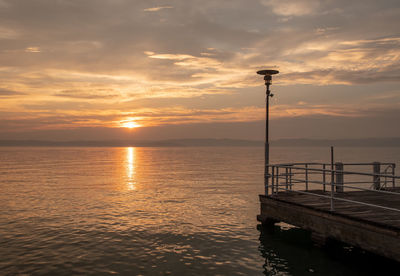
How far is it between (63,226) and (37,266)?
5.79m

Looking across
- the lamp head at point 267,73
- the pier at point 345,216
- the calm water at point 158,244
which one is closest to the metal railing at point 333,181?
the pier at point 345,216

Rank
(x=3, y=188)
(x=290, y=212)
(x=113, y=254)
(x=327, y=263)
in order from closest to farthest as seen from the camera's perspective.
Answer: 1. (x=327, y=263)
2. (x=113, y=254)
3. (x=290, y=212)
4. (x=3, y=188)

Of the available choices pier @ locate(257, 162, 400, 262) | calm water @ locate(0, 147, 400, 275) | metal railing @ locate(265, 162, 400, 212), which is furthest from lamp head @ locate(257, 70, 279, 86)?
calm water @ locate(0, 147, 400, 275)

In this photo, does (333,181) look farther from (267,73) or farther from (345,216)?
(267,73)

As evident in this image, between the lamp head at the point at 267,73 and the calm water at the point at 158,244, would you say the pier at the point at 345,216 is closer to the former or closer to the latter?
→ the calm water at the point at 158,244

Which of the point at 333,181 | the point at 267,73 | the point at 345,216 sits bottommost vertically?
the point at 345,216

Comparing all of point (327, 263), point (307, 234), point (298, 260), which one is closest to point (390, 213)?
point (327, 263)

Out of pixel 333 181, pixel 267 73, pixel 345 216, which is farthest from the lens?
pixel 267 73

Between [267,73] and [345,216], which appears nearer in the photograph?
[345,216]

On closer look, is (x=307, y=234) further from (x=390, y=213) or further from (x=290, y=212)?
(x=390, y=213)

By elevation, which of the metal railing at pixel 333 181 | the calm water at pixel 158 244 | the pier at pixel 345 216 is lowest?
the calm water at pixel 158 244

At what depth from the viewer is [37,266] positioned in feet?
33.3

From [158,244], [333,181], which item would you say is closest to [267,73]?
[333,181]

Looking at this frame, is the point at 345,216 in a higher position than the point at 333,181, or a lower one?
lower
